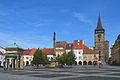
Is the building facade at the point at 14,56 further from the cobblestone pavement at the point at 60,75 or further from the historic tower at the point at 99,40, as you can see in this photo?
the historic tower at the point at 99,40

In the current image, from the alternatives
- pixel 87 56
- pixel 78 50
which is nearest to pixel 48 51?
pixel 78 50

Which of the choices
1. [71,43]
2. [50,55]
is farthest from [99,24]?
[50,55]

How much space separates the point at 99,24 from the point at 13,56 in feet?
410

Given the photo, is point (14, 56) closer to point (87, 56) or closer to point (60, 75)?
point (60, 75)

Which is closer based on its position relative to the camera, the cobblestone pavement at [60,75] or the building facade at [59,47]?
the cobblestone pavement at [60,75]

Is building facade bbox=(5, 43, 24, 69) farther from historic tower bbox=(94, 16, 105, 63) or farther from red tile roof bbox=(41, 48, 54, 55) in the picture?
historic tower bbox=(94, 16, 105, 63)

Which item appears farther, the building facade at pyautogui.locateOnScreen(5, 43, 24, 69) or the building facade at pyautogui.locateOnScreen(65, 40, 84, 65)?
the building facade at pyautogui.locateOnScreen(65, 40, 84, 65)

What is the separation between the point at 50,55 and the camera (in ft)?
499

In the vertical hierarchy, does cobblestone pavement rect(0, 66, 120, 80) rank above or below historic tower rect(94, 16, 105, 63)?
below

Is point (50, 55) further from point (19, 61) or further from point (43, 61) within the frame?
point (19, 61)

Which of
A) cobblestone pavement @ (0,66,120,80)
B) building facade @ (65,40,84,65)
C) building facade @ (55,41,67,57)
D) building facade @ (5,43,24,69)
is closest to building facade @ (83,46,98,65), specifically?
building facade @ (65,40,84,65)

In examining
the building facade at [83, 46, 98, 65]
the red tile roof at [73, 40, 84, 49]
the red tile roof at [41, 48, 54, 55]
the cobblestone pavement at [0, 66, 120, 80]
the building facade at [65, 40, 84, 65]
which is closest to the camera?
the cobblestone pavement at [0, 66, 120, 80]

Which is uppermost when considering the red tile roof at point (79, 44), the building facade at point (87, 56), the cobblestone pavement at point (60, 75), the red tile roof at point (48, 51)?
the red tile roof at point (79, 44)

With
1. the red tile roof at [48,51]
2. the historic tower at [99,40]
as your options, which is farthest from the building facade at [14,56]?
the historic tower at [99,40]
